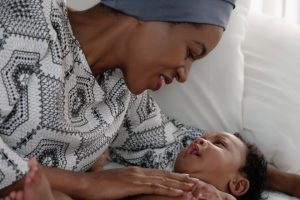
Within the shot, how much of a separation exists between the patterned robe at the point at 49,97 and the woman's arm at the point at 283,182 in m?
0.44

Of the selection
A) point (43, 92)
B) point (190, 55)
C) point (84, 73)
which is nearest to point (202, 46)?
point (190, 55)

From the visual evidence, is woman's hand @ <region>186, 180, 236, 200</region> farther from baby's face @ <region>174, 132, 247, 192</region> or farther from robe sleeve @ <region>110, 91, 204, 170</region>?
robe sleeve @ <region>110, 91, 204, 170</region>

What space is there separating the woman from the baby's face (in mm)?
135

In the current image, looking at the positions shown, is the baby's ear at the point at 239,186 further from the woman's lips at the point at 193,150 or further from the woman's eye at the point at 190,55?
the woman's eye at the point at 190,55

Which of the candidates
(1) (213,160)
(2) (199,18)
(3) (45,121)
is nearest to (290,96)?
(1) (213,160)

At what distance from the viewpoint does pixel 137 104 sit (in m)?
1.54

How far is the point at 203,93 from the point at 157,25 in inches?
20.0

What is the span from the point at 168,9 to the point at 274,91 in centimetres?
62

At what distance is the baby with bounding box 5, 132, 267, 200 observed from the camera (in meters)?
1.43

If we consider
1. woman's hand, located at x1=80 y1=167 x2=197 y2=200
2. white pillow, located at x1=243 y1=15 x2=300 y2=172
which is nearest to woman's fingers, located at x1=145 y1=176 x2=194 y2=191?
woman's hand, located at x1=80 y1=167 x2=197 y2=200

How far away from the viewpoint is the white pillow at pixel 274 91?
1.65 meters

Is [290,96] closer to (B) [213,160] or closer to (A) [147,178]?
(B) [213,160]

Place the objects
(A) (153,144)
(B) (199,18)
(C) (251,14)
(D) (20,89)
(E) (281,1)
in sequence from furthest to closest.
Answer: (E) (281,1) < (C) (251,14) < (A) (153,144) < (B) (199,18) < (D) (20,89)

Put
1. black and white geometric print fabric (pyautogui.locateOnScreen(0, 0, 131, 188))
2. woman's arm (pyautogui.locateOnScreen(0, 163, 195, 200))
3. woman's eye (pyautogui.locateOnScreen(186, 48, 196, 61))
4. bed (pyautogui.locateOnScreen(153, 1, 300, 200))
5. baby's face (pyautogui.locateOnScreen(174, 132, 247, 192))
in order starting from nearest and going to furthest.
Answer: black and white geometric print fabric (pyautogui.locateOnScreen(0, 0, 131, 188)) < woman's arm (pyautogui.locateOnScreen(0, 163, 195, 200)) < woman's eye (pyautogui.locateOnScreen(186, 48, 196, 61)) < baby's face (pyautogui.locateOnScreen(174, 132, 247, 192)) < bed (pyautogui.locateOnScreen(153, 1, 300, 200))
